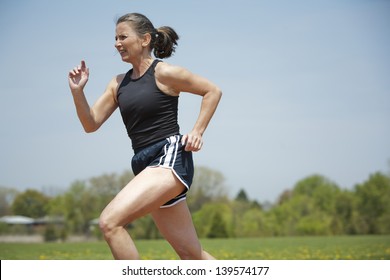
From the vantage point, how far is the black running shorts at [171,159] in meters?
4.23

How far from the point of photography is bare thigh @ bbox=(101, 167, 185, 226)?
12.9ft

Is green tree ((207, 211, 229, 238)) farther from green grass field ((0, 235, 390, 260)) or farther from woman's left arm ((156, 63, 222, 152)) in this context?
woman's left arm ((156, 63, 222, 152))

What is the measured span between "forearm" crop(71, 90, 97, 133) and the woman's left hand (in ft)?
2.46

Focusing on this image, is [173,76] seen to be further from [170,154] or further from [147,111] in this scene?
[170,154]

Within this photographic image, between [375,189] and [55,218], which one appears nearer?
[55,218]

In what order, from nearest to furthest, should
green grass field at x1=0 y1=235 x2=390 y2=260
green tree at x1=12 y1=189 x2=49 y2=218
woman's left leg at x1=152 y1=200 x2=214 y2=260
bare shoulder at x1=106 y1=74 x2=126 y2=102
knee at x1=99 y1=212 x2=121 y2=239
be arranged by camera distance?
knee at x1=99 y1=212 x2=121 y2=239, woman's left leg at x1=152 y1=200 x2=214 y2=260, bare shoulder at x1=106 y1=74 x2=126 y2=102, green grass field at x1=0 y1=235 x2=390 y2=260, green tree at x1=12 y1=189 x2=49 y2=218

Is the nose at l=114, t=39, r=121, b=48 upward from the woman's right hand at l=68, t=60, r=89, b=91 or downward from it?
upward

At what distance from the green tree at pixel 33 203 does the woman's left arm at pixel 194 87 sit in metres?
25.1

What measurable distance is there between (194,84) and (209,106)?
19 cm

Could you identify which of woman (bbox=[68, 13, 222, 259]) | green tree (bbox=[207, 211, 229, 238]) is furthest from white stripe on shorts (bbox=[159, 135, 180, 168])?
green tree (bbox=[207, 211, 229, 238])

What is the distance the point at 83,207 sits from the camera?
33.0 meters
